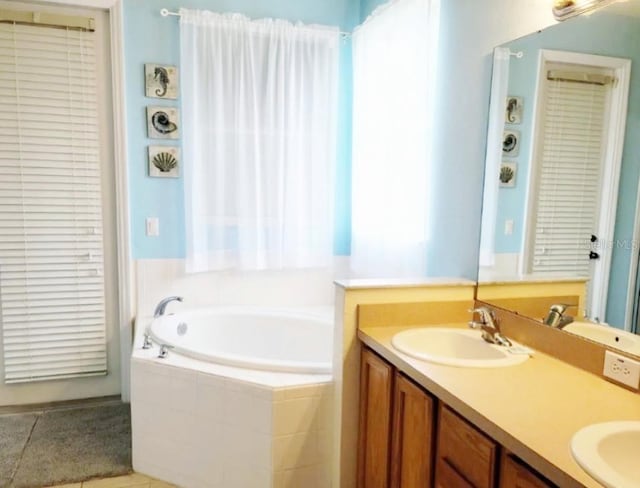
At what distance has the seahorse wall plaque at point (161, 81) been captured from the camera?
283 cm

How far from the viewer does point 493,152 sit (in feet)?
6.34

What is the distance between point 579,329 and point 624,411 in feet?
1.30

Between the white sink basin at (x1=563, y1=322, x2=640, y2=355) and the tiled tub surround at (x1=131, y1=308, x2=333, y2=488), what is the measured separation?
0.95 meters

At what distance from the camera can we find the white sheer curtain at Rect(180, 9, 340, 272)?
285cm

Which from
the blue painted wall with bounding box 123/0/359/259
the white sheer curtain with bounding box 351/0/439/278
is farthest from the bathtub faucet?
the white sheer curtain with bounding box 351/0/439/278

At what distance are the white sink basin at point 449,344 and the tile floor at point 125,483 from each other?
1.33m

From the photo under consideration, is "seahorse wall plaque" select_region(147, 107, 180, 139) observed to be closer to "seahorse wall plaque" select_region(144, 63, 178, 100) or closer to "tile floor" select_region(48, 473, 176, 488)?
"seahorse wall plaque" select_region(144, 63, 178, 100)

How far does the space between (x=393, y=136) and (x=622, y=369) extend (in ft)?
5.30

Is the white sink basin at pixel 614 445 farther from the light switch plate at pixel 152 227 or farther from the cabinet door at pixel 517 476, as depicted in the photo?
the light switch plate at pixel 152 227

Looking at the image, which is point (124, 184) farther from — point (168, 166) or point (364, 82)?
point (364, 82)

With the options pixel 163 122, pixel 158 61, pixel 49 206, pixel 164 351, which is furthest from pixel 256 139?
pixel 164 351

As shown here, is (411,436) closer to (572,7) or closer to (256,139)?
(572,7)

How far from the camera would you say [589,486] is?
0.82m

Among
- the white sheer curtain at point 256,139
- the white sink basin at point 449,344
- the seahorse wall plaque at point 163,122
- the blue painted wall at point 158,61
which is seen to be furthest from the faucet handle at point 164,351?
the seahorse wall plaque at point 163,122
